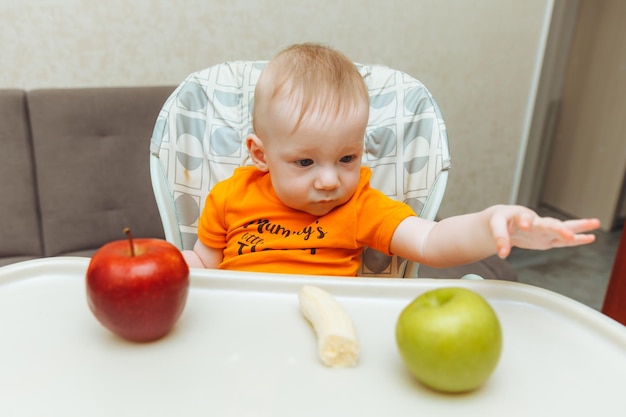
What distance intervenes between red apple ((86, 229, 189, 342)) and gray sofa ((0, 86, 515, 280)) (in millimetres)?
1418

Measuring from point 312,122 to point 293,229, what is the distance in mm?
256

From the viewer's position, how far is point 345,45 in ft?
7.43

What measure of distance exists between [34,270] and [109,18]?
1350 millimetres

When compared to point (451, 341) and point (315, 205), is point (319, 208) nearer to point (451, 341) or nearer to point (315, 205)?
point (315, 205)

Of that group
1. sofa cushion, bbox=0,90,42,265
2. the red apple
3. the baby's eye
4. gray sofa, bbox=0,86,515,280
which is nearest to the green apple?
the red apple

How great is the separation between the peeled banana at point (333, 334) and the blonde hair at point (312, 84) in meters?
→ 0.34

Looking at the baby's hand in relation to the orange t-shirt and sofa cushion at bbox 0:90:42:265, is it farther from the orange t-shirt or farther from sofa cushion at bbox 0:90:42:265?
sofa cushion at bbox 0:90:42:265

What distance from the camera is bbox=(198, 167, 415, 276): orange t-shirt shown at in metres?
1.06

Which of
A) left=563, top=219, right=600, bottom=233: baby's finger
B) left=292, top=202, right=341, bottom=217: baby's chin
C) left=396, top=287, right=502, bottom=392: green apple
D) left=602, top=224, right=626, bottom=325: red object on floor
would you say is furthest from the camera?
left=602, top=224, right=626, bottom=325: red object on floor

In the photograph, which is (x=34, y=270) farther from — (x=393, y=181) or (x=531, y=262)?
(x=531, y=262)

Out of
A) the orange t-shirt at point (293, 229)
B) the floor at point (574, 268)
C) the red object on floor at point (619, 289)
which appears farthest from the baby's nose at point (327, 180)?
the floor at point (574, 268)

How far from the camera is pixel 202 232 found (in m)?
1.15

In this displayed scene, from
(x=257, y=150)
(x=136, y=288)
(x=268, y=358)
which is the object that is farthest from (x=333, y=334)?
(x=257, y=150)

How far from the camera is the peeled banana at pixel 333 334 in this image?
69 cm
